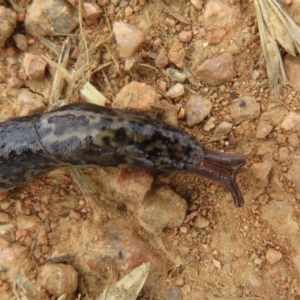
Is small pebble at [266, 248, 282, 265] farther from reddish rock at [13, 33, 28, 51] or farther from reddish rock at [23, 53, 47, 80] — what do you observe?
reddish rock at [13, 33, 28, 51]

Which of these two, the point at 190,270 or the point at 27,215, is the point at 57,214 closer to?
the point at 27,215

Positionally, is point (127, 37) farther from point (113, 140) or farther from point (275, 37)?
point (275, 37)

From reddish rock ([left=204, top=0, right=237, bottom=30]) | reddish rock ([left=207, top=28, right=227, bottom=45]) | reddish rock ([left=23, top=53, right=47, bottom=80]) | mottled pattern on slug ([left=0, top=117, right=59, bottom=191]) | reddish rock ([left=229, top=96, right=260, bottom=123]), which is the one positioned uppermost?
reddish rock ([left=204, top=0, right=237, bottom=30])

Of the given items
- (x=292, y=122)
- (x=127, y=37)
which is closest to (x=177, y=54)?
(x=127, y=37)

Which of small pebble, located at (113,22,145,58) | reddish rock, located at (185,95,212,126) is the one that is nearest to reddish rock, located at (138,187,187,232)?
reddish rock, located at (185,95,212,126)

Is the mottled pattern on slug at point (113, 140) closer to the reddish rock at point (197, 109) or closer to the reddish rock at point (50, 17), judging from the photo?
the reddish rock at point (197, 109)
